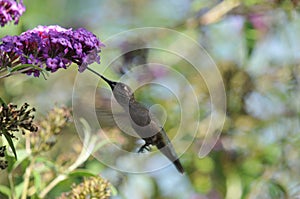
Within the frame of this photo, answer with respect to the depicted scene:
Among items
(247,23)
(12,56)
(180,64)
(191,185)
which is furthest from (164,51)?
(12,56)

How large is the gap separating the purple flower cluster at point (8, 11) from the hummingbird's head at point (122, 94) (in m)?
0.15

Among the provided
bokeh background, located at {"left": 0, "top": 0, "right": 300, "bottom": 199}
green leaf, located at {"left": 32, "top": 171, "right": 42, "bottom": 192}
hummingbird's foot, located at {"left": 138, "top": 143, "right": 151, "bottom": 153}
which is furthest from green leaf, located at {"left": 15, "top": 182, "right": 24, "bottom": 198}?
bokeh background, located at {"left": 0, "top": 0, "right": 300, "bottom": 199}

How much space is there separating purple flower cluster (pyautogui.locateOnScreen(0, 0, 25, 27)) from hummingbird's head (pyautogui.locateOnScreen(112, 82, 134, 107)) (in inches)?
5.8

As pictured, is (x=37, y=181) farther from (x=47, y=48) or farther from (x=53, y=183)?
(x=47, y=48)

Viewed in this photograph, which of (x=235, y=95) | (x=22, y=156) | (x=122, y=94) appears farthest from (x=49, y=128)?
(x=235, y=95)

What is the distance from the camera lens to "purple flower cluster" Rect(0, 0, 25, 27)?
0.75 m

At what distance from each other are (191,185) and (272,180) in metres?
0.24

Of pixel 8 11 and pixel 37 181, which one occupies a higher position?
pixel 8 11

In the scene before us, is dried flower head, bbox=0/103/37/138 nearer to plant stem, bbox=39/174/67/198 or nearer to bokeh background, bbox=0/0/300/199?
plant stem, bbox=39/174/67/198

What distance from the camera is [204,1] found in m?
1.59

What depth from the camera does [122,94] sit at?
0.79 meters

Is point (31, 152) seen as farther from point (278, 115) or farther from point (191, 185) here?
point (278, 115)

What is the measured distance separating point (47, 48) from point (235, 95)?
1049 millimetres

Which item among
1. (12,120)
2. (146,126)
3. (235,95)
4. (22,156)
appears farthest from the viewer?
(235,95)
